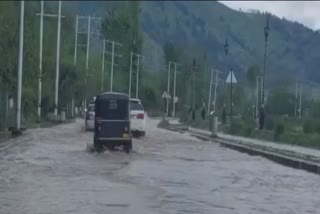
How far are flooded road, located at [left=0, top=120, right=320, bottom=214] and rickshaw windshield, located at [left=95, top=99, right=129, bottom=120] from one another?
4.50ft

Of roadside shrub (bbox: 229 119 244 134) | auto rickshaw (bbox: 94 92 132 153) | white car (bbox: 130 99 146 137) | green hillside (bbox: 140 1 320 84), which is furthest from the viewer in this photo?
green hillside (bbox: 140 1 320 84)

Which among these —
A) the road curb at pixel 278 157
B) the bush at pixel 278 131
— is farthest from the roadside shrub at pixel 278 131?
the road curb at pixel 278 157

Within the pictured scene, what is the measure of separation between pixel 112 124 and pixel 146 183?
1122cm

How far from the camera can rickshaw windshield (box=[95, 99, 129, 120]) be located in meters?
34.0

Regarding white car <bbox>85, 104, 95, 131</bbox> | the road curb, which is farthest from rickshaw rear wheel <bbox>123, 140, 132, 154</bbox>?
white car <bbox>85, 104, 95, 131</bbox>

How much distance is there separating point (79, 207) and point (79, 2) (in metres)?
181

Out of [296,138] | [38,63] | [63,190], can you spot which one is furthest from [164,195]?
[38,63]

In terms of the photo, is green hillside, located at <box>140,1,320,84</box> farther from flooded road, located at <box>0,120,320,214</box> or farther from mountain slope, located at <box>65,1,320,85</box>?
flooded road, located at <box>0,120,320,214</box>

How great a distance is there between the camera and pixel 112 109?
34.2 m

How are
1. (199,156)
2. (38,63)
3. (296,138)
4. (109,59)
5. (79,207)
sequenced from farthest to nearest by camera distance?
(109,59) → (38,63) → (296,138) → (199,156) → (79,207)

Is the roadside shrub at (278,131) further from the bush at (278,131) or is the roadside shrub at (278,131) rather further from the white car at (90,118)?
the white car at (90,118)

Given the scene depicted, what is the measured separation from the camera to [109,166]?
89.2 ft

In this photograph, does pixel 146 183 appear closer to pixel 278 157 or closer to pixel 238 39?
pixel 278 157

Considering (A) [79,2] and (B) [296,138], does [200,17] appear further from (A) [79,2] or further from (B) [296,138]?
(B) [296,138]
